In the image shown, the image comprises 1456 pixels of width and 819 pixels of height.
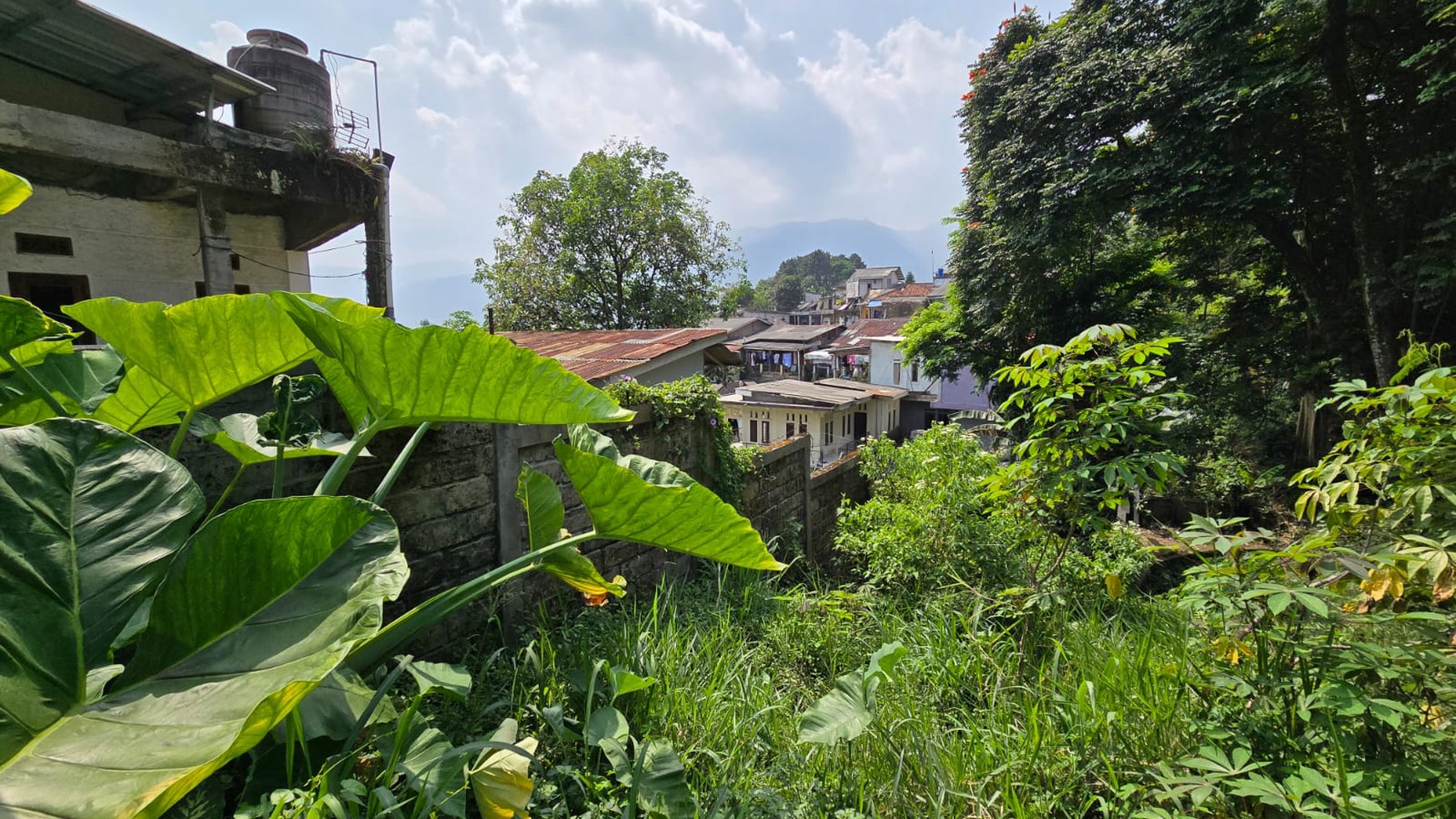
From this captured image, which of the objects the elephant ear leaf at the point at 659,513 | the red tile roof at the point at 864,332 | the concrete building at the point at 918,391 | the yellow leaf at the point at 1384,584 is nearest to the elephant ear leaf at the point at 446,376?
the elephant ear leaf at the point at 659,513

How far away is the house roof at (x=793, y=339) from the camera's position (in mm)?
27109

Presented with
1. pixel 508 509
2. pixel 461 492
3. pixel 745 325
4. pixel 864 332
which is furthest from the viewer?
pixel 745 325

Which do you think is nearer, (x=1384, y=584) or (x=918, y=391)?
(x=1384, y=584)

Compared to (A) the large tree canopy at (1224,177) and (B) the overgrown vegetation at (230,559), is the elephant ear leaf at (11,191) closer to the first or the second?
(B) the overgrown vegetation at (230,559)

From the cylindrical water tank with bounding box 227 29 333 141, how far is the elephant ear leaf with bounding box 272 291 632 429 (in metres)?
Answer: 6.29

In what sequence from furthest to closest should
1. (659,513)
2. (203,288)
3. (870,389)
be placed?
(870,389) < (203,288) < (659,513)

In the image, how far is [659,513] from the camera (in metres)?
1.15

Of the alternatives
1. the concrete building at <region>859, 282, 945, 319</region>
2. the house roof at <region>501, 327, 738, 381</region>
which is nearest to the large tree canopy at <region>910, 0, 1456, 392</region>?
the house roof at <region>501, 327, 738, 381</region>

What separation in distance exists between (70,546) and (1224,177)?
29.8ft

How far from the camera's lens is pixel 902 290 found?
3400 cm

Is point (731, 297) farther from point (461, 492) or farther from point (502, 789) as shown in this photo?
point (502, 789)

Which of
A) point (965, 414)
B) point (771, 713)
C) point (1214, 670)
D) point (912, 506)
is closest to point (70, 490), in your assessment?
point (771, 713)

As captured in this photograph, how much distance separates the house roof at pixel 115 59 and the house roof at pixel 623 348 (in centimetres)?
335

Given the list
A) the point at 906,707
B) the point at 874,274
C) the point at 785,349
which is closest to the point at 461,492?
the point at 906,707
